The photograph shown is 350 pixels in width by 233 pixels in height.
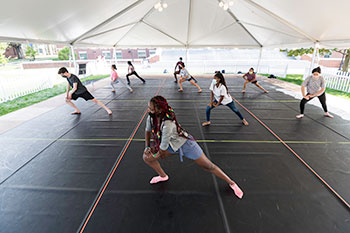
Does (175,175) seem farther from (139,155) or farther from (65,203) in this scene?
(65,203)

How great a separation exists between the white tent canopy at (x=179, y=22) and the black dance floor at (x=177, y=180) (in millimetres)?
3251

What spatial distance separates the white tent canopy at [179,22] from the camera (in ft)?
17.7

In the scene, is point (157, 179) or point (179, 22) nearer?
point (157, 179)

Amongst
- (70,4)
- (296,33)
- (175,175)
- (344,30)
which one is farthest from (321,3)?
(70,4)

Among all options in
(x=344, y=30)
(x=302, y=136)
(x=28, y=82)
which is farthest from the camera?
(x=28, y=82)

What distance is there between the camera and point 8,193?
2.61 metres

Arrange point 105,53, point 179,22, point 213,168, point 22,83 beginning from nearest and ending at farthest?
point 213,168
point 22,83
point 179,22
point 105,53

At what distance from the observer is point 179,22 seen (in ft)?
37.3

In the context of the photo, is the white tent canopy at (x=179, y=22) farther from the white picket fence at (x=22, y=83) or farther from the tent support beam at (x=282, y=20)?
the white picket fence at (x=22, y=83)

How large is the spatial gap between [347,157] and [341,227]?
6.49ft

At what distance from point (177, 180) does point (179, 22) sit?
11072 mm

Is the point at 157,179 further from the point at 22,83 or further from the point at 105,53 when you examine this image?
the point at 105,53

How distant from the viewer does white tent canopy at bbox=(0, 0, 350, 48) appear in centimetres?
541

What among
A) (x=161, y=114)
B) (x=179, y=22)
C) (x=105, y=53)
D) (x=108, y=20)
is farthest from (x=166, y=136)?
(x=105, y=53)
